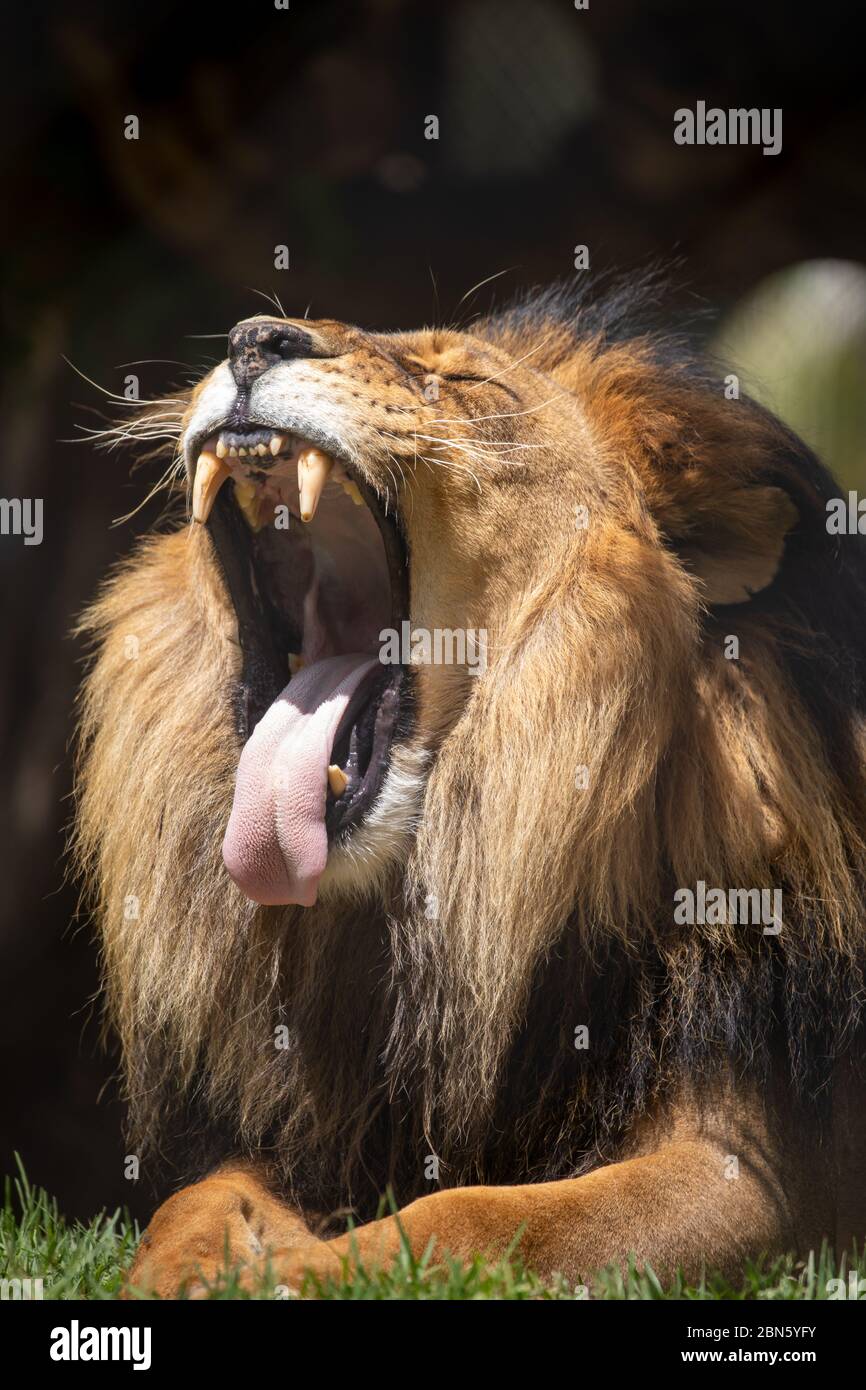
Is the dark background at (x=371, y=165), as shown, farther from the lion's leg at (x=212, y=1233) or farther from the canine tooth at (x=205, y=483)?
the canine tooth at (x=205, y=483)

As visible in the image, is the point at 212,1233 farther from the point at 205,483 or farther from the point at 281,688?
the point at 205,483

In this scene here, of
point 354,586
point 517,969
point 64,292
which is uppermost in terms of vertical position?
point 64,292

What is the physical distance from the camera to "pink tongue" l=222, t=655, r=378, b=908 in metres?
2.52

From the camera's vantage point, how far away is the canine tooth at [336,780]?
8.47ft

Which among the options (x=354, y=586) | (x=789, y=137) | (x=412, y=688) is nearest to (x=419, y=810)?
(x=412, y=688)

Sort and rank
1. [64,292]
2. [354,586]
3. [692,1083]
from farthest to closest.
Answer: [64,292] < [354,586] < [692,1083]

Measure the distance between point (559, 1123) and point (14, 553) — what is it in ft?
7.03

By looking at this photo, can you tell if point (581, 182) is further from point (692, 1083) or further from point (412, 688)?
point (692, 1083)

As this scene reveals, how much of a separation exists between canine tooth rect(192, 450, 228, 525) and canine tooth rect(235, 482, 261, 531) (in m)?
0.12

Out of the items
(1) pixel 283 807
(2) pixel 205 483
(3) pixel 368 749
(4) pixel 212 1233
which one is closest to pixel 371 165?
(2) pixel 205 483

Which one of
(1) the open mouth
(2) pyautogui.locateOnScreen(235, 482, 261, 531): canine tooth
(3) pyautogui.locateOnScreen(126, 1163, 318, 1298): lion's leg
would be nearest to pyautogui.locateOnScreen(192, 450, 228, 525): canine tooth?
(1) the open mouth

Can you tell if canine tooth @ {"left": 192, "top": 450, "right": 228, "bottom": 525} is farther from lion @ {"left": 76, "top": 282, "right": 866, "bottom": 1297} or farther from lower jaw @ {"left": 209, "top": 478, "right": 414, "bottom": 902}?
lower jaw @ {"left": 209, "top": 478, "right": 414, "bottom": 902}

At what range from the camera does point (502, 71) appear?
10.3ft

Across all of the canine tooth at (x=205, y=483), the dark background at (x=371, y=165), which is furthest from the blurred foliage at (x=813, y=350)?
the canine tooth at (x=205, y=483)
